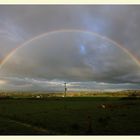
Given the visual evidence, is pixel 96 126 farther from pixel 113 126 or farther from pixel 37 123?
pixel 37 123

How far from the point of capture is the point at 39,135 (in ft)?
69.5

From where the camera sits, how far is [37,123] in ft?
89.2
